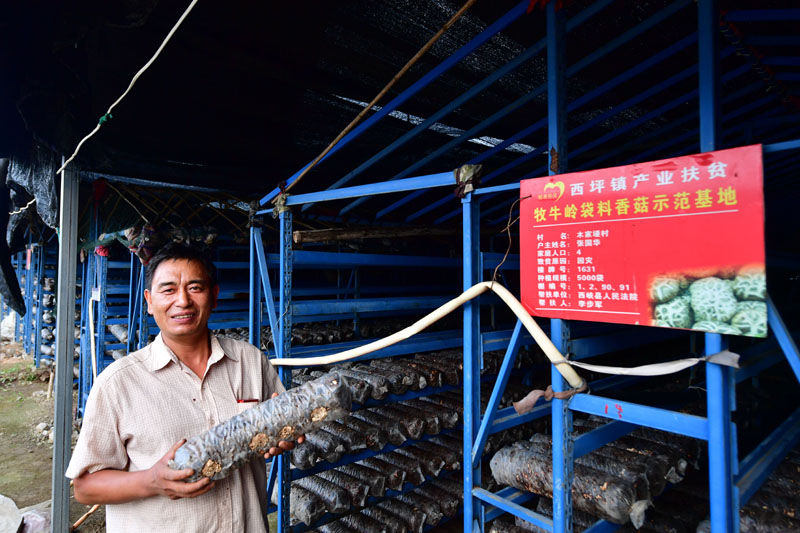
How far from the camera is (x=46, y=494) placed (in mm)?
4777

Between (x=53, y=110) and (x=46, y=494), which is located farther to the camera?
(x=46, y=494)

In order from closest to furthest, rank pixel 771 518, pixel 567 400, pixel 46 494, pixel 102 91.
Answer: pixel 567 400 → pixel 771 518 → pixel 102 91 → pixel 46 494

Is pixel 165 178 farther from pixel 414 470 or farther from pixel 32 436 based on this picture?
pixel 32 436

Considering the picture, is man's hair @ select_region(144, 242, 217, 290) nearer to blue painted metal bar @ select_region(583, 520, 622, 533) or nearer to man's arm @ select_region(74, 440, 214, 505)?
man's arm @ select_region(74, 440, 214, 505)

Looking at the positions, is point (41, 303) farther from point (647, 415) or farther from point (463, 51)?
point (647, 415)

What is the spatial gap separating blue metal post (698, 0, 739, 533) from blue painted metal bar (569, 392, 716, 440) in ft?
0.16

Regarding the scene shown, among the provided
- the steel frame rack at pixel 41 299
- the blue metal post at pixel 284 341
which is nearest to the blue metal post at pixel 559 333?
the blue metal post at pixel 284 341

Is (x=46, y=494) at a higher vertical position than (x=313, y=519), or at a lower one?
lower

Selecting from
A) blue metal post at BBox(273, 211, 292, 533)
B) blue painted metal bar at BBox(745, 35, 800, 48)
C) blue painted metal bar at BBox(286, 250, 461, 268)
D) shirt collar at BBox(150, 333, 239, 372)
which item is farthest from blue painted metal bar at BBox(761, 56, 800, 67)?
shirt collar at BBox(150, 333, 239, 372)

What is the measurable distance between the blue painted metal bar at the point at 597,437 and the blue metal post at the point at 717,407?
0.53m

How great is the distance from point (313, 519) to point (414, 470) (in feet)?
2.91

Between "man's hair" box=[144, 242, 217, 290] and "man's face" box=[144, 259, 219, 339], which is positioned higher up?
"man's hair" box=[144, 242, 217, 290]

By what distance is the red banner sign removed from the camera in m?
1.47

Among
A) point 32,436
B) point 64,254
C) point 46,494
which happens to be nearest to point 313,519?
point 64,254
